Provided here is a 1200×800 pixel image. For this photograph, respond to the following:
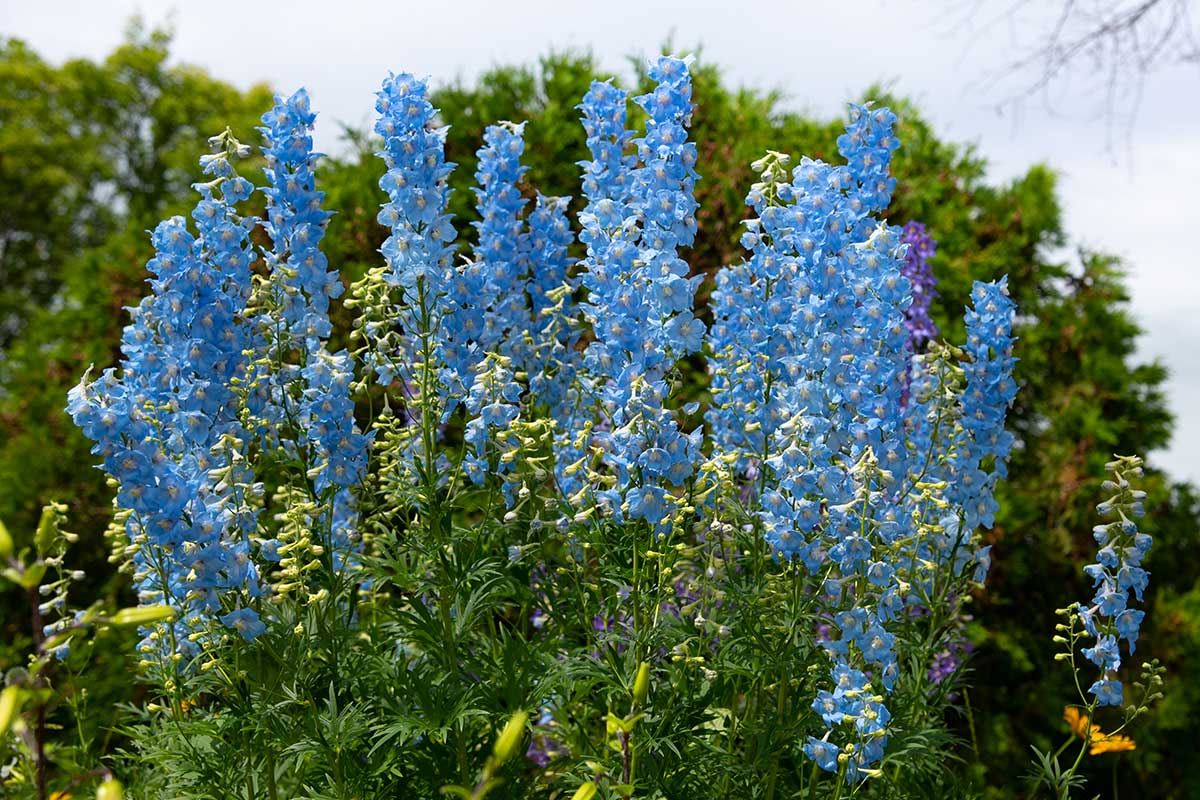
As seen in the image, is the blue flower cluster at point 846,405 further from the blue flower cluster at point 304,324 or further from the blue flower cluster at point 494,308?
the blue flower cluster at point 304,324

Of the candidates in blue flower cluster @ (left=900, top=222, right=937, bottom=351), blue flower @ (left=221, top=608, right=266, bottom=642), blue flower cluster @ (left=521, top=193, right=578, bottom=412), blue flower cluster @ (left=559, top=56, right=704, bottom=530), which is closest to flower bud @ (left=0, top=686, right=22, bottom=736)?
blue flower @ (left=221, top=608, right=266, bottom=642)

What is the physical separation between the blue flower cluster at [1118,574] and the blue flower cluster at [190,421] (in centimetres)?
240

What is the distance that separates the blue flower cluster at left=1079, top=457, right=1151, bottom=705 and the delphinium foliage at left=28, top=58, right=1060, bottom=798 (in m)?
0.04

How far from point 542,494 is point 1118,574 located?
1.77 meters

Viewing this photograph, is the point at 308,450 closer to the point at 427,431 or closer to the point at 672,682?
the point at 427,431

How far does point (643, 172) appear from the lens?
3252 mm

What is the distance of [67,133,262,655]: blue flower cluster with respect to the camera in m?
2.89

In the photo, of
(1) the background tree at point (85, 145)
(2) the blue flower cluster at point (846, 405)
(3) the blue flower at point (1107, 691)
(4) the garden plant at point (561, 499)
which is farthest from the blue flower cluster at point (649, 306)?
(1) the background tree at point (85, 145)

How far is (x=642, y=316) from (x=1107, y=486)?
Answer: 1.41 m

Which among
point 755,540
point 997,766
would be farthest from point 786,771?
point 997,766

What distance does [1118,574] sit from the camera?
135 inches

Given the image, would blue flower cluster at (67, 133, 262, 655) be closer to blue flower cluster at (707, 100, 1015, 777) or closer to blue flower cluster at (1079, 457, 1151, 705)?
blue flower cluster at (707, 100, 1015, 777)

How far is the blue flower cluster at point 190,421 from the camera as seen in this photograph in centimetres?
289

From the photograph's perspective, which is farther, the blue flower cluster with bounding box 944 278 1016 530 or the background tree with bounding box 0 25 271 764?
the background tree with bounding box 0 25 271 764
